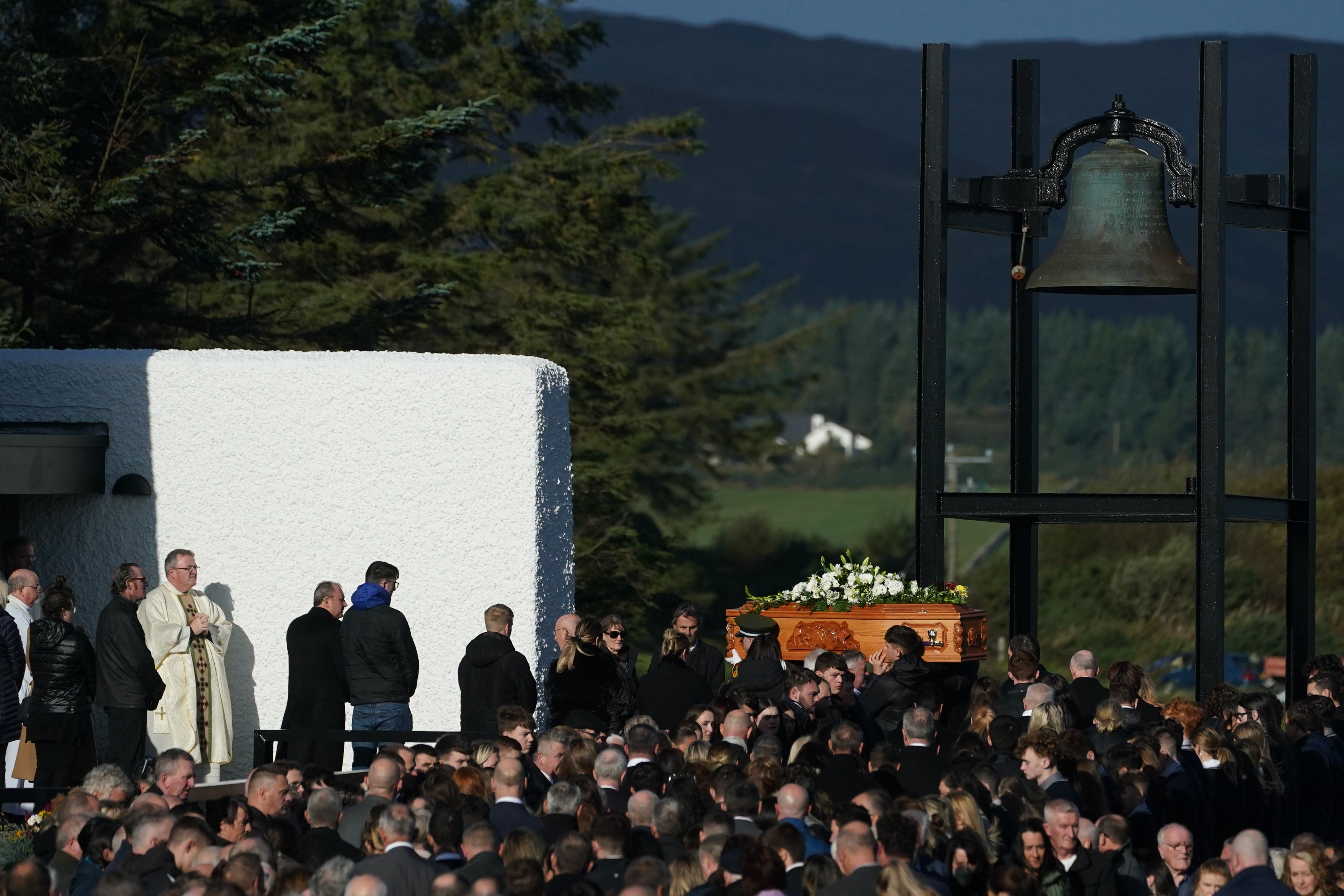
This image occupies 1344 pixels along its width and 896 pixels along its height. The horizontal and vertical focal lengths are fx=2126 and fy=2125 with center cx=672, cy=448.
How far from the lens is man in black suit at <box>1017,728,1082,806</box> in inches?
362

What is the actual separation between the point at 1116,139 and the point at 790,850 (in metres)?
6.82

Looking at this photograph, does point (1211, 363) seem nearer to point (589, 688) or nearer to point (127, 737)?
point (589, 688)

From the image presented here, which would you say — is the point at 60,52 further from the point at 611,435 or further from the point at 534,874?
the point at 534,874

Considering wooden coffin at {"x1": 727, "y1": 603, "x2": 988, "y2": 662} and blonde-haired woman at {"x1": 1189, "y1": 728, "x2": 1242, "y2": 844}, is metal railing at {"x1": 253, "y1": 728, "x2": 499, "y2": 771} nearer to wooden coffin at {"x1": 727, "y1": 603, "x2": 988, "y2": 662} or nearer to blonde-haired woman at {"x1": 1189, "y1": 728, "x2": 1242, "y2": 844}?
wooden coffin at {"x1": 727, "y1": 603, "x2": 988, "y2": 662}

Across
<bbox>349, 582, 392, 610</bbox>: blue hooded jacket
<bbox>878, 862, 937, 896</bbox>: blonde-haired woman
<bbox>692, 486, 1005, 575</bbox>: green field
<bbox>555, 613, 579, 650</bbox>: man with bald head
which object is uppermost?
<bbox>349, 582, 392, 610</bbox>: blue hooded jacket

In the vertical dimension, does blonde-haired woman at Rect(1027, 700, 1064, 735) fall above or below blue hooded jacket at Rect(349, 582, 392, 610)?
below

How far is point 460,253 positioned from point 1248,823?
22.4 metres

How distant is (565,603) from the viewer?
13445 millimetres

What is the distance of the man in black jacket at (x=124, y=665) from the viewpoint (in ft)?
37.7

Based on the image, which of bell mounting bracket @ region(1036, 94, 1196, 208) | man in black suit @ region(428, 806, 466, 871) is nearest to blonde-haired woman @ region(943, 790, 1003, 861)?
man in black suit @ region(428, 806, 466, 871)

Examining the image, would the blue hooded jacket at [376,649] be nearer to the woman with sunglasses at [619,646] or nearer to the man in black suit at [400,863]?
the woman with sunglasses at [619,646]

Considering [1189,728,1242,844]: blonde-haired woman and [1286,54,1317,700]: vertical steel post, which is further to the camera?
[1286,54,1317,700]: vertical steel post

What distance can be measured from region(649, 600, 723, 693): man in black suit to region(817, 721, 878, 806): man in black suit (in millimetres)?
2277

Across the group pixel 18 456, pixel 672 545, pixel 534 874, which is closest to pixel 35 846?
pixel 534 874
